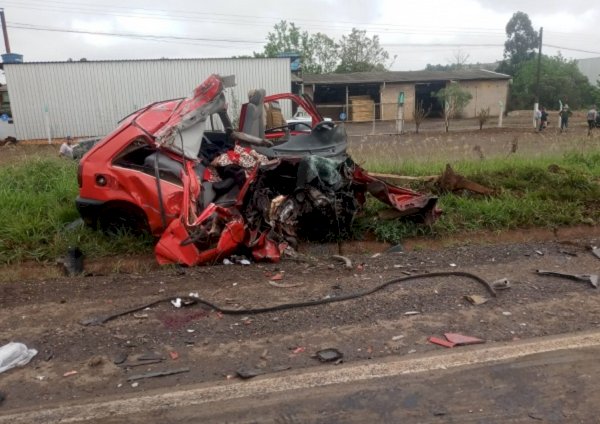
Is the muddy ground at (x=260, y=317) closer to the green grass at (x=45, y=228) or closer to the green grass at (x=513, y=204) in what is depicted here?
the green grass at (x=45, y=228)

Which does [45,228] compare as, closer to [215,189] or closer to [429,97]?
[215,189]

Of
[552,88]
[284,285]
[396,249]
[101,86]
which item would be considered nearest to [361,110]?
[101,86]

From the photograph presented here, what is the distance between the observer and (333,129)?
693cm

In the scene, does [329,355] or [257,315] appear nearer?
[329,355]

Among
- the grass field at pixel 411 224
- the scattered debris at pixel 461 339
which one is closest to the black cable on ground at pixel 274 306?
the scattered debris at pixel 461 339

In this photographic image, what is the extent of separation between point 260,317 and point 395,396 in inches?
A: 56.3

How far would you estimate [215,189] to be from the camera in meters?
6.09

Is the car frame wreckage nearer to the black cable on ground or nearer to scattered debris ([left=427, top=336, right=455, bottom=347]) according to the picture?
the black cable on ground

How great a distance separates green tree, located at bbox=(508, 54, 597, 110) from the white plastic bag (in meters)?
48.1

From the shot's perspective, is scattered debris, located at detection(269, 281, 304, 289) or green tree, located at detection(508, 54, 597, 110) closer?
scattered debris, located at detection(269, 281, 304, 289)

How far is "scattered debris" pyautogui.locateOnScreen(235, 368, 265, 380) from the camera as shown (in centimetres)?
320

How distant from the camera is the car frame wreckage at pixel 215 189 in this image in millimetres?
5512

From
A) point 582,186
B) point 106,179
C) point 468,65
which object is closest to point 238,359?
point 106,179

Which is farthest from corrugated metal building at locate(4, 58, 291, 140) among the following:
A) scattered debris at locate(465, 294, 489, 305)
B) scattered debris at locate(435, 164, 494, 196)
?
scattered debris at locate(465, 294, 489, 305)
